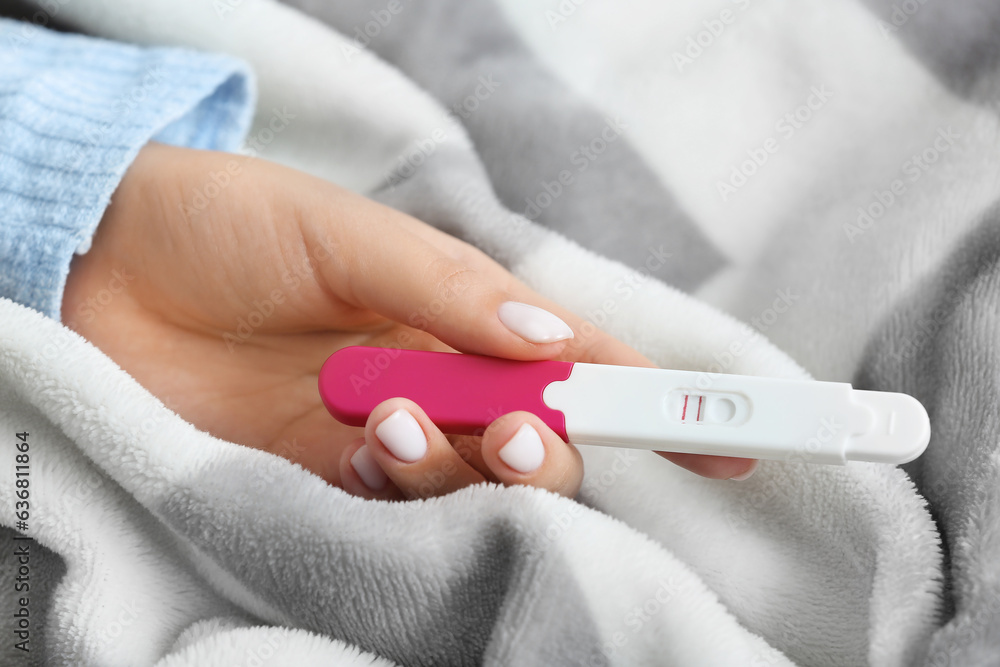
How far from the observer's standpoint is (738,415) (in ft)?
1.65

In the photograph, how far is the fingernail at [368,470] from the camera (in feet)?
1.99

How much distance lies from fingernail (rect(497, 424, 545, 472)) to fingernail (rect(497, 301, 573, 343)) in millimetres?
67

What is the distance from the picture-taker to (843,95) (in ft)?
2.74

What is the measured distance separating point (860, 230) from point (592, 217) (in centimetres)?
26

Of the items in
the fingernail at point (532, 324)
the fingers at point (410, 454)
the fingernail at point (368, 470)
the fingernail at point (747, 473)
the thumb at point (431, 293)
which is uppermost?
the fingernail at point (532, 324)

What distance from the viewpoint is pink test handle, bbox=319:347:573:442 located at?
549mm

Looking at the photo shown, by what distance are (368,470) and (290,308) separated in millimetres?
177

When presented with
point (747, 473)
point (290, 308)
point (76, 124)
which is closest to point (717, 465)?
point (747, 473)

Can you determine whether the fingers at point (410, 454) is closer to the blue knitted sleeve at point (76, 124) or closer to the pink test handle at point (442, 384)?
the pink test handle at point (442, 384)

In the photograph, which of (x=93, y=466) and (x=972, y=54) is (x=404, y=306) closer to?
(x=93, y=466)

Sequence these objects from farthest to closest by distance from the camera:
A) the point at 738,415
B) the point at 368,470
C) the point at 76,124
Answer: the point at 76,124 < the point at 368,470 < the point at 738,415

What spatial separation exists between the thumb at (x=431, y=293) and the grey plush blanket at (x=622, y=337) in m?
0.11

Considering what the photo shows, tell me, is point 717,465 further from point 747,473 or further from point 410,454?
point 410,454

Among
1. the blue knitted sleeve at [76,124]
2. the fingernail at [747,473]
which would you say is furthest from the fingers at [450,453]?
the blue knitted sleeve at [76,124]
